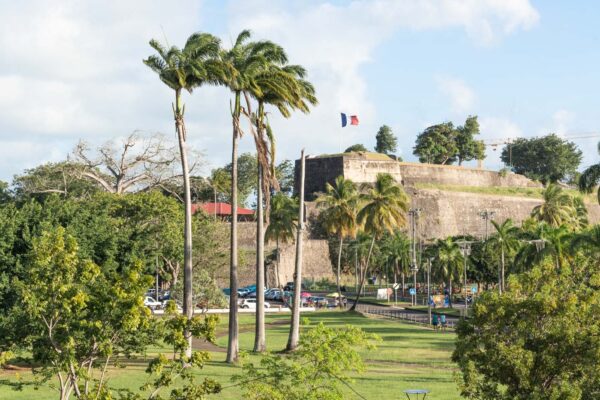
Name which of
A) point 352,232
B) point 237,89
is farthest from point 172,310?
point 352,232

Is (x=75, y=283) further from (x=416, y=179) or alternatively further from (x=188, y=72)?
(x=416, y=179)

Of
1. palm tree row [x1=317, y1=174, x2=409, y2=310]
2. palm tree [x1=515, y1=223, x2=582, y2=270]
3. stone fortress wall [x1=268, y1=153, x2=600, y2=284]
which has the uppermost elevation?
stone fortress wall [x1=268, y1=153, x2=600, y2=284]

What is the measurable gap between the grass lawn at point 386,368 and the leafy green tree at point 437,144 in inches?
3386

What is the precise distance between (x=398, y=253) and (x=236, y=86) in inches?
2378

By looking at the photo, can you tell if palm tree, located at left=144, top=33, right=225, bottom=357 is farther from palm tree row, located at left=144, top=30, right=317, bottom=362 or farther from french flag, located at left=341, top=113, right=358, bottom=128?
french flag, located at left=341, top=113, right=358, bottom=128

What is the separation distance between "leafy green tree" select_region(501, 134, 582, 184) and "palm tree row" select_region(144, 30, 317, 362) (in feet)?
398

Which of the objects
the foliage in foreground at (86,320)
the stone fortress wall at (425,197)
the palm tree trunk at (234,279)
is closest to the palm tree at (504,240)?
the palm tree trunk at (234,279)

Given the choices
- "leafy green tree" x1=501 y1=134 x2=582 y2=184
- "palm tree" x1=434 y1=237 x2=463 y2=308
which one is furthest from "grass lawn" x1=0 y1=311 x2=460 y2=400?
"leafy green tree" x1=501 y1=134 x2=582 y2=184

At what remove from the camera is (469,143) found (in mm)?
146000

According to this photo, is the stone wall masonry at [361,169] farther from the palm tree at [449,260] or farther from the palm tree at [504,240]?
the palm tree at [504,240]

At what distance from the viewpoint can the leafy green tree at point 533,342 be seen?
69.1 feet

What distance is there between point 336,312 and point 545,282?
47.8 metres

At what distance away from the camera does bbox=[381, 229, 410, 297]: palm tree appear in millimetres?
98000

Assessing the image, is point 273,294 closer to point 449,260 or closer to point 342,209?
point 449,260
